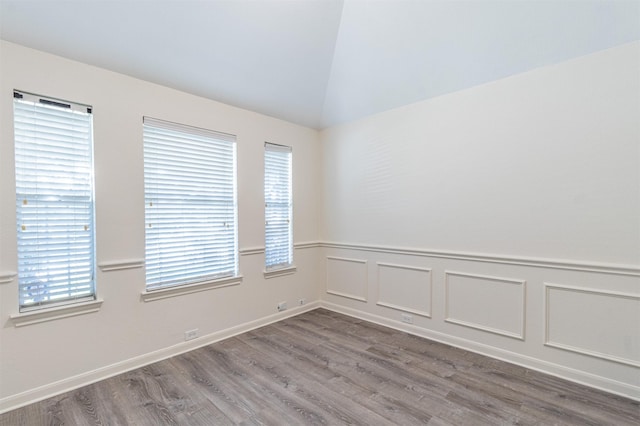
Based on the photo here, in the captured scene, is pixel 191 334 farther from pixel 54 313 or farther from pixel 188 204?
pixel 188 204

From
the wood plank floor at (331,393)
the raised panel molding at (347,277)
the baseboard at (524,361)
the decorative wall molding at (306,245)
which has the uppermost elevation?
the decorative wall molding at (306,245)

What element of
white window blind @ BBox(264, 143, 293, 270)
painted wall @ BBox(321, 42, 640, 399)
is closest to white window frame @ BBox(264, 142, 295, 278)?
white window blind @ BBox(264, 143, 293, 270)

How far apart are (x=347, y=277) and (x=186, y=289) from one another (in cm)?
207

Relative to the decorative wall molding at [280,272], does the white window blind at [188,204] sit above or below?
above

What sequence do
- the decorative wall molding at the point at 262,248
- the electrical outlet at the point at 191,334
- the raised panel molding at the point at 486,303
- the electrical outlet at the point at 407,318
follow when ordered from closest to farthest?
1. the raised panel molding at the point at 486,303
2. the electrical outlet at the point at 191,334
3. the electrical outlet at the point at 407,318
4. the decorative wall molding at the point at 262,248

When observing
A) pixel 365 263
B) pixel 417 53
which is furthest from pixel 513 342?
pixel 417 53

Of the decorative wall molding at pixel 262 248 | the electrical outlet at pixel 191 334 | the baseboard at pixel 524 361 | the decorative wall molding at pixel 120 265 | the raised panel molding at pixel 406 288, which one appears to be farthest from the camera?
the decorative wall molding at pixel 262 248

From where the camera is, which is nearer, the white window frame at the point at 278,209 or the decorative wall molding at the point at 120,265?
the decorative wall molding at the point at 120,265

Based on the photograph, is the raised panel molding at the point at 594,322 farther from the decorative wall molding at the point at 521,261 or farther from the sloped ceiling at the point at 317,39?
the sloped ceiling at the point at 317,39

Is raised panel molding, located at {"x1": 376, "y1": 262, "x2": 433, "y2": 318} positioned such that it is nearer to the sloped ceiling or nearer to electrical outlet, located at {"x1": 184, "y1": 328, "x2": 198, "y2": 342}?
the sloped ceiling

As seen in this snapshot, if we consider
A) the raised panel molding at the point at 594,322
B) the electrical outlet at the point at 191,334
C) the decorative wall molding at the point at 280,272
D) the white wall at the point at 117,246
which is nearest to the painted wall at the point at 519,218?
the raised panel molding at the point at 594,322

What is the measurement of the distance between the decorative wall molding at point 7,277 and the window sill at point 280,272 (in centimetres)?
227

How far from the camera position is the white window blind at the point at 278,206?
3904 millimetres

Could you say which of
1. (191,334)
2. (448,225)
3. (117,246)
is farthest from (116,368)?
(448,225)
